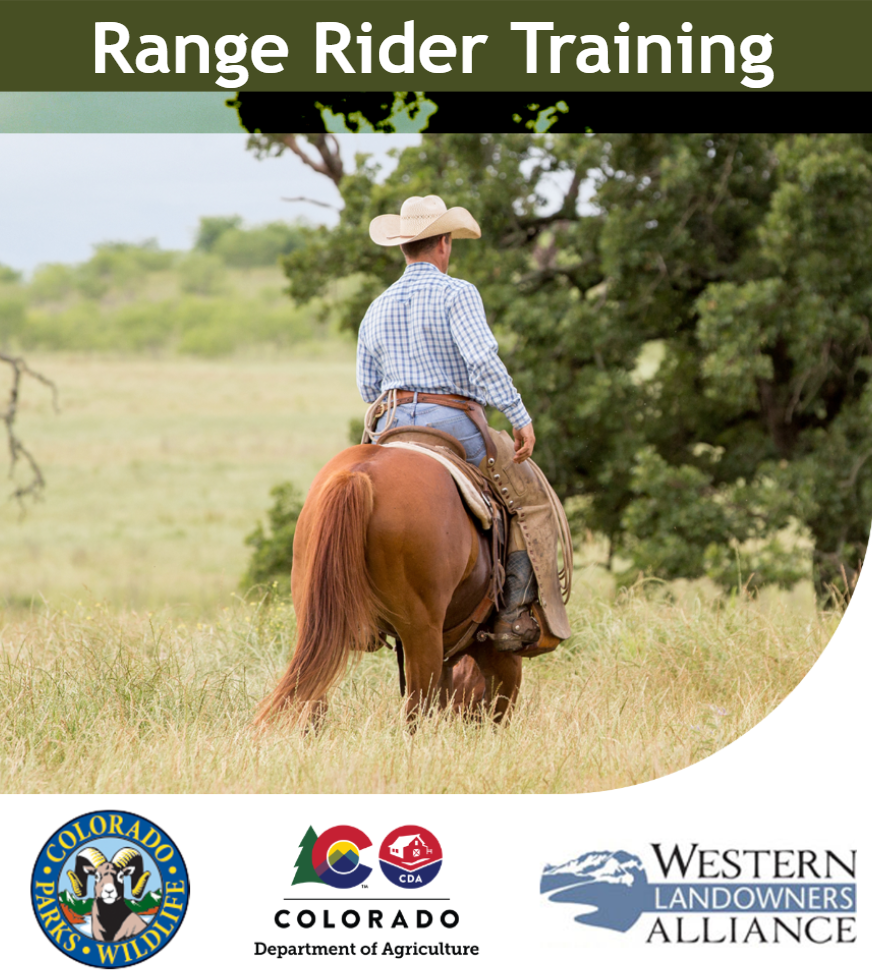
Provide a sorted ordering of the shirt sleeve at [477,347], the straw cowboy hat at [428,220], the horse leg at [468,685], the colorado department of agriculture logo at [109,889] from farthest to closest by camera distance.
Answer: the horse leg at [468,685] < the straw cowboy hat at [428,220] < the shirt sleeve at [477,347] < the colorado department of agriculture logo at [109,889]

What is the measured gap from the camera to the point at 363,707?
4410mm

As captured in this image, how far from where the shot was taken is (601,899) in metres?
3.24

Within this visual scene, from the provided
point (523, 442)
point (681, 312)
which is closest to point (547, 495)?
point (523, 442)

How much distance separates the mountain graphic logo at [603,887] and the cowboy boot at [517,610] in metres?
1.19

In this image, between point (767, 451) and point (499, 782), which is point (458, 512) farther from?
point (767, 451)

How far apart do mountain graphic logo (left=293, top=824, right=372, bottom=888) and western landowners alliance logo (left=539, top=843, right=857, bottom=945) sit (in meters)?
0.57

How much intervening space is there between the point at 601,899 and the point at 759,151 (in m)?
6.60

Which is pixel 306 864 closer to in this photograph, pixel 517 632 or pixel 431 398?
pixel 517 632

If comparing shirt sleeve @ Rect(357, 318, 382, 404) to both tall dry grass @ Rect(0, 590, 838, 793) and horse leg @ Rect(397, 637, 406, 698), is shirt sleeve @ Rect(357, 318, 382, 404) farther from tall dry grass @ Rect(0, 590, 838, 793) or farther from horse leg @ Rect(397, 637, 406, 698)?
tall dry grass @ Rect(0, 590, 838, 793)

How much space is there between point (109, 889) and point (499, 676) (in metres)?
1.90

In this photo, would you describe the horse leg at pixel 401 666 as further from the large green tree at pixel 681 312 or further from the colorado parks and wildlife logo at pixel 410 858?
the large green tree at pixel 681 312

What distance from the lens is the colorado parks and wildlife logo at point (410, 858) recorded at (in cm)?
324

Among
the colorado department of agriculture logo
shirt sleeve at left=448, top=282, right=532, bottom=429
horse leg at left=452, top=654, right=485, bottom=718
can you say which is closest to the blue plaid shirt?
shirt sleeve at left=448, top=282, right=532, bottom=429

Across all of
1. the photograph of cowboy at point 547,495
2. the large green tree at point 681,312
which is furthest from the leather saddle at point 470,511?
the large green tree at point 681,312
